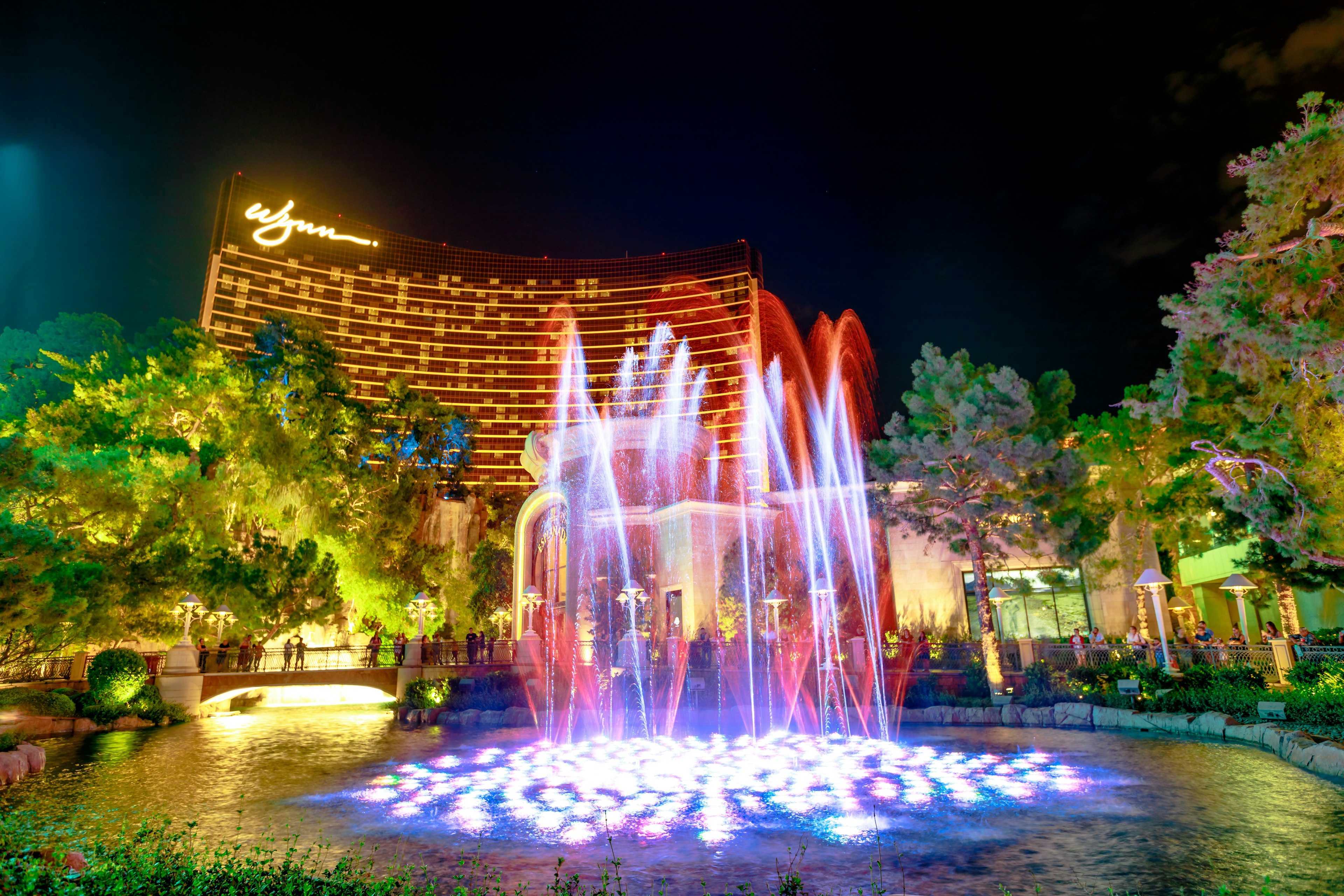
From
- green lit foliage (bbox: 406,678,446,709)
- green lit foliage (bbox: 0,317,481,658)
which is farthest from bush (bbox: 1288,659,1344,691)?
green lit foliage (bbox: 0,317,481,658)

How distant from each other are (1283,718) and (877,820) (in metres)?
10.7

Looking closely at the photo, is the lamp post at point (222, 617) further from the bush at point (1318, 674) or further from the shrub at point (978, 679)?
the bush at point (1318, 674)

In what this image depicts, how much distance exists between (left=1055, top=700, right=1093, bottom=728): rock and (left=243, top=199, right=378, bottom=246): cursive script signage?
102m

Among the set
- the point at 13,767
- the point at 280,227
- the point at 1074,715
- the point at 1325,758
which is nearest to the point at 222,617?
the point at 13,767

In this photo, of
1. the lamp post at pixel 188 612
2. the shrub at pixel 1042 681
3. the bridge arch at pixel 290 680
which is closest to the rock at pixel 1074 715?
the shrub at pixel 1042 681

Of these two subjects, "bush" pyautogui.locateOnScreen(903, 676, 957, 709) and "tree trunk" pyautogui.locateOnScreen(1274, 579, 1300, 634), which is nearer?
"bush" pyautogui.locateOnScreen(903, 676, 957, 709)

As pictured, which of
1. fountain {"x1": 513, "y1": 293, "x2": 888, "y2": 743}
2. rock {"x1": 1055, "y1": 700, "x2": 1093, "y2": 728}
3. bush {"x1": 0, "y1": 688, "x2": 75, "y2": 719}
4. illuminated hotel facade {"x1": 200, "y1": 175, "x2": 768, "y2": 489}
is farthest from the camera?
illuminated hotel facade {"x1": 200, "y1": 175, "x2": 768, "y2": 489}

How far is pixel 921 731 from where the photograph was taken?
53.2 ft

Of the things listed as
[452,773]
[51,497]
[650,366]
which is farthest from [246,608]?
[650,366]

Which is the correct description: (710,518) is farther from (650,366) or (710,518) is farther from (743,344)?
(743,344)

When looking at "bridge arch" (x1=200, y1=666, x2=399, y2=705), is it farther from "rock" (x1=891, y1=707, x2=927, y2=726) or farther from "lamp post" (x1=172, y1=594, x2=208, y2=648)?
"rock" (x1=891, y1=707, x2=927, y2=726)

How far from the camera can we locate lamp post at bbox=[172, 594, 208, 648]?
72.2 ft

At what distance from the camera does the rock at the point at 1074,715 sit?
16094 millimetres

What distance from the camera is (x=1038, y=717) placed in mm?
16641
